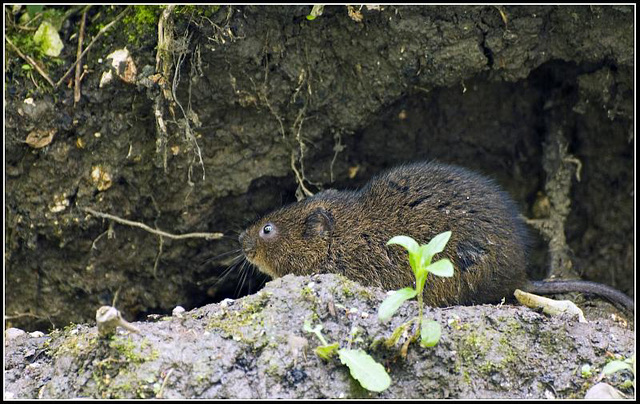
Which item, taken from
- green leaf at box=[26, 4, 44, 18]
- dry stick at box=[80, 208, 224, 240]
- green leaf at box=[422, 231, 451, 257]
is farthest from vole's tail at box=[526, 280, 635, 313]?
green leaf at box=[26, 4, 44, 18]

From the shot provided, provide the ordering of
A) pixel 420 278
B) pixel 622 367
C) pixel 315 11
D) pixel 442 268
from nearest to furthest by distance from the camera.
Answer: pixel 442 268 < pixel 420 278 < pixel 622 367 < pixel 315 11

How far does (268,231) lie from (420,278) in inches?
78.4

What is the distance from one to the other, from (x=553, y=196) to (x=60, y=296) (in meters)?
3.45

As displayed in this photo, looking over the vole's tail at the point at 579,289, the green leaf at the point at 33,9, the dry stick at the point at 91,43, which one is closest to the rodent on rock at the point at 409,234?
the vole's tail at the point at 579,289

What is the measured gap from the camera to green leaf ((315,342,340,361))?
2.98 m

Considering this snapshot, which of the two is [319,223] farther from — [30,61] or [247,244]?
[30,61]

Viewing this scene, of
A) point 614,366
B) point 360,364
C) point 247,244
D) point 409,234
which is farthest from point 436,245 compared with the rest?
point 247,244

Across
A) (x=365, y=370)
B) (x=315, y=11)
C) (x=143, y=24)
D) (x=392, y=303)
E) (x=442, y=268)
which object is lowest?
(x=365, y=370)

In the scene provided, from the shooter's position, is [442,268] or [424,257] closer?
[442,268]

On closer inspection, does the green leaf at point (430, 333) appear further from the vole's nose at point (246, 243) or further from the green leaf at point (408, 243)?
the vole's nose at point (246, 243)

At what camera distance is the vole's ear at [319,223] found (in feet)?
15.1

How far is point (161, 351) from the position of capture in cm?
302

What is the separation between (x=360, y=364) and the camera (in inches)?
115

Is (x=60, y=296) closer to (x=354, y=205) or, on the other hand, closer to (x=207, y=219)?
(x=207, y=219)
